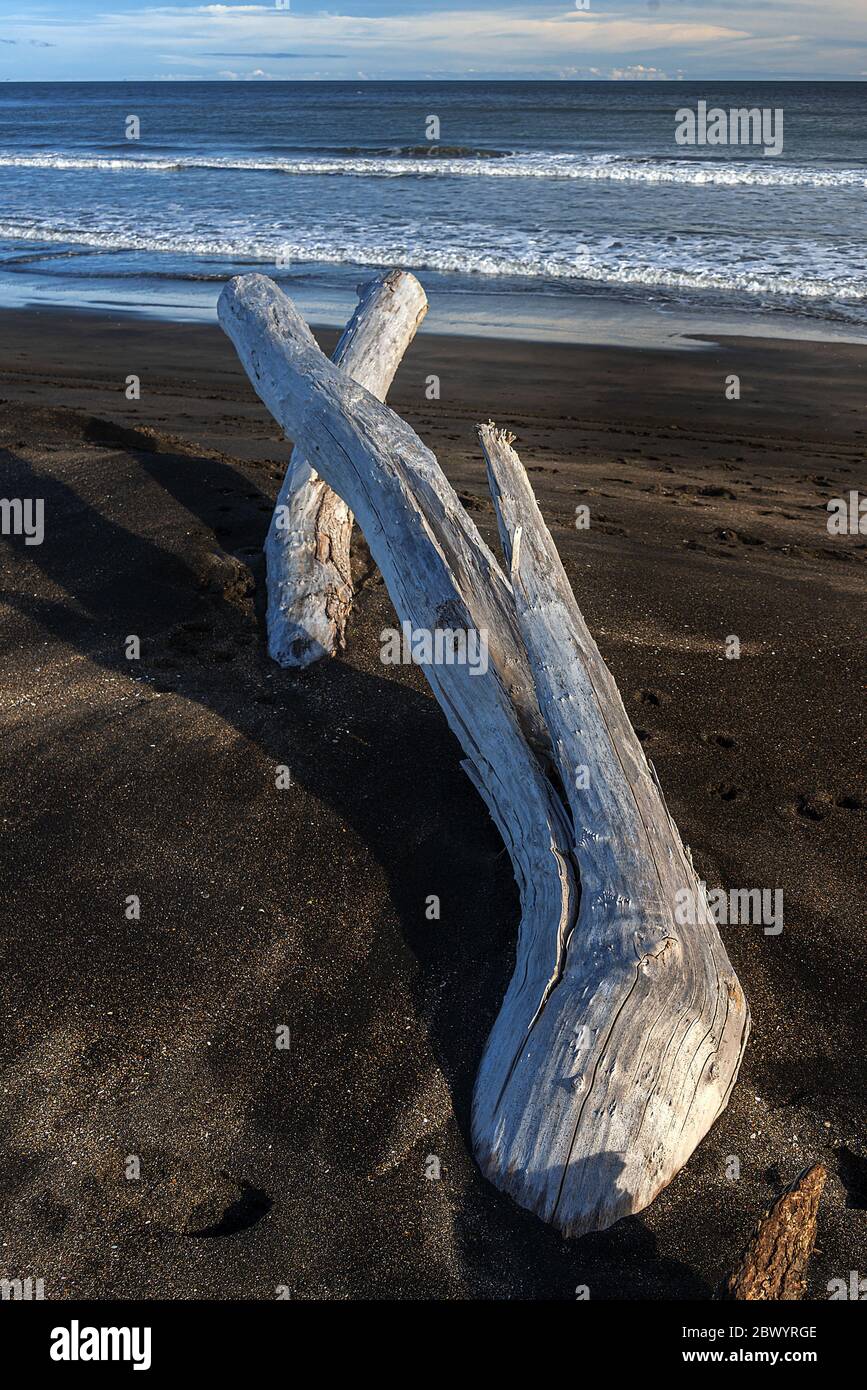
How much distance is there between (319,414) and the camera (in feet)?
15.6

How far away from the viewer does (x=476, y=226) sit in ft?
63.0

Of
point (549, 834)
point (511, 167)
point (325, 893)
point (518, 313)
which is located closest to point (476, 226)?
point (518, 313)

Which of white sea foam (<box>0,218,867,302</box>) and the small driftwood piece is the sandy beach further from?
white sea foam (<box>0,218,867,302</box>)

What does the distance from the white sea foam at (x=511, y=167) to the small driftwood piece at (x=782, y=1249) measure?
89.4 ft

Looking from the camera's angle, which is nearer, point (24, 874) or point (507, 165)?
point (24, 874)

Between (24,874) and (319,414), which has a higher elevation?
(319,414)

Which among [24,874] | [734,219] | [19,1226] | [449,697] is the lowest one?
[19,1226]

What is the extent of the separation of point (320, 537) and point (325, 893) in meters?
2.33

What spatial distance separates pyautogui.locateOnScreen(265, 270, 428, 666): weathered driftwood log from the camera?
4688mm

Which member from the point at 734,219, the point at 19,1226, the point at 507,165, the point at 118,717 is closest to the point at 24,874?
the point at 118,717

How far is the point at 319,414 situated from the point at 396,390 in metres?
5.60

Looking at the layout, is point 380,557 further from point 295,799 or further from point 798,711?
point 798,711

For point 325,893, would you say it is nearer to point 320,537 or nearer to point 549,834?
point 549,834

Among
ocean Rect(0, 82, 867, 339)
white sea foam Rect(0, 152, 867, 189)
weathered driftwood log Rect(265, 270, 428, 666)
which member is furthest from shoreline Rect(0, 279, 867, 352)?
white sea foam Rect(0, 152, 867, 189)
